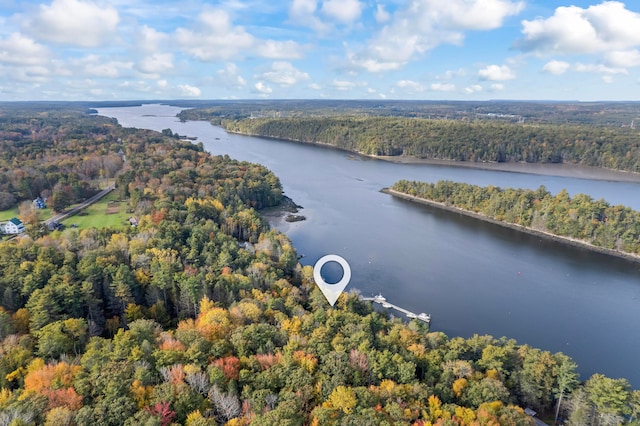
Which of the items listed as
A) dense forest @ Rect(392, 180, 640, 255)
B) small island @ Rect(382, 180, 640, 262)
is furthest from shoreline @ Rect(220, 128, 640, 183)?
dense forest @ Rect(392, 180, 640, 255)

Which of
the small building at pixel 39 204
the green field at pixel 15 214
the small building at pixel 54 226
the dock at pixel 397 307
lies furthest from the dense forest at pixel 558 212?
the small building at pixel 39 204

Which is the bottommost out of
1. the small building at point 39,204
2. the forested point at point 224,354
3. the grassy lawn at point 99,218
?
the forested point at point 224,354

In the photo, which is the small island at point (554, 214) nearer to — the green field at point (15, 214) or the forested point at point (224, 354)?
the forested point at point (224, 354)

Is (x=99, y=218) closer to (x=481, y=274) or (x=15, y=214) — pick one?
(x=15, y=214)

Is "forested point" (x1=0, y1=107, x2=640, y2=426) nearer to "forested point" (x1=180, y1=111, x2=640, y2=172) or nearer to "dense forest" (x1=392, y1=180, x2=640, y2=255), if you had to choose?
"dense forest" (x1=392, y1=180, x2=640, y2=255)

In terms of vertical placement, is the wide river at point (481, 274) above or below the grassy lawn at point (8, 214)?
below

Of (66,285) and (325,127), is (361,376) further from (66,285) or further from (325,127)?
(325,127)
